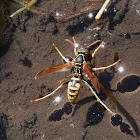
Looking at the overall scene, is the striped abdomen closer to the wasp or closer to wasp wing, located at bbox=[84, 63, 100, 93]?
the wasp

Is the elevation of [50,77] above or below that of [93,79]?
below

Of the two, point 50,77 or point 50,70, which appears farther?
point 50,77

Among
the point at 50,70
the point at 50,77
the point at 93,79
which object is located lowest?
the point at 50,77

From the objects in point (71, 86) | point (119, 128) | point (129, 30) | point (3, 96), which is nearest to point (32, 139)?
point (3, 96)

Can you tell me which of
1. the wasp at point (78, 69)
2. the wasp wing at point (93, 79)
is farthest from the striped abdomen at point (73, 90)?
the wasp wing at point (93, 79)

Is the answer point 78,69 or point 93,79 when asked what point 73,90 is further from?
point 78,69

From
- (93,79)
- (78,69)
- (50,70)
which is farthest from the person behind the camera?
(78,69)

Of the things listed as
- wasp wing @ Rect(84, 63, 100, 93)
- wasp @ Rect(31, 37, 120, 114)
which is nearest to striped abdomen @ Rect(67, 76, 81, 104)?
wasp @ Rect(31, 37, 120, 114)

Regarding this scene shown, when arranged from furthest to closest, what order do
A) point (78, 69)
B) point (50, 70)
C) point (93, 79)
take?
point (78, 69), point (50, 70), point (93, 79)

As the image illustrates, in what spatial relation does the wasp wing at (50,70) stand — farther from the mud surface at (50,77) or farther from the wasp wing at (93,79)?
the wasp wing at (93,79)

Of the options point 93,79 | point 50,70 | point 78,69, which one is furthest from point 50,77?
point 93,79
